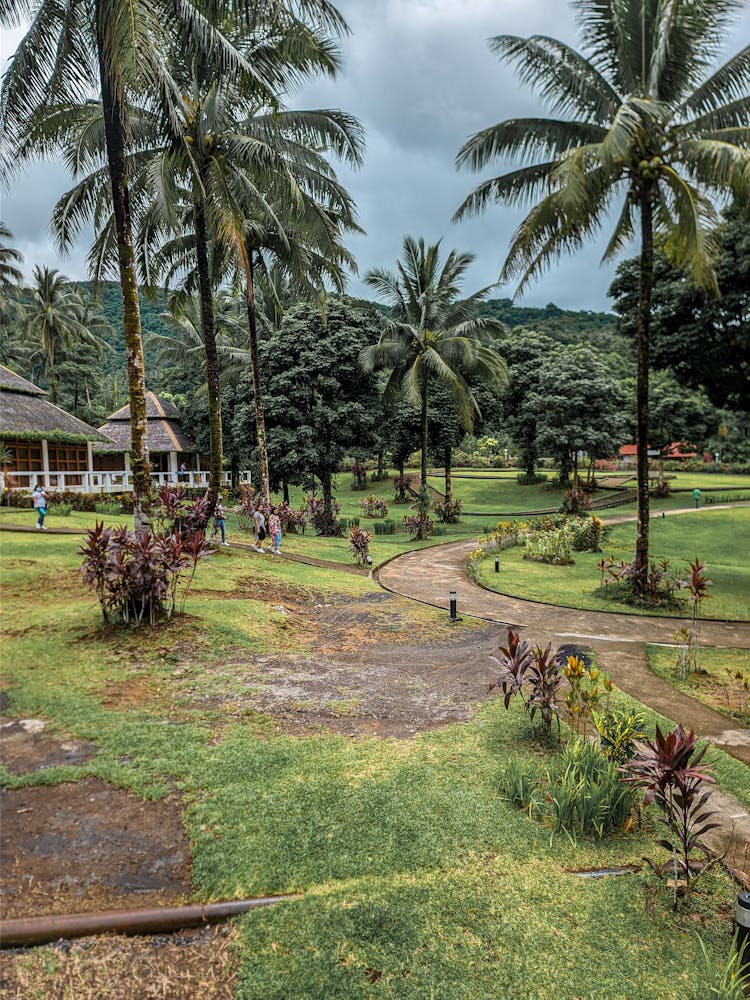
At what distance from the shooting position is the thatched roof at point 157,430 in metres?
31.7

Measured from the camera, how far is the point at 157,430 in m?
32.3

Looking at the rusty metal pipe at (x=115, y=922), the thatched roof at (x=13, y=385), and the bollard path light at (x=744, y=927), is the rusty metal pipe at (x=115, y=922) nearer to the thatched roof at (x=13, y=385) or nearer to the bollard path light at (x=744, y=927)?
the bollard path light at (x=744, y=927)

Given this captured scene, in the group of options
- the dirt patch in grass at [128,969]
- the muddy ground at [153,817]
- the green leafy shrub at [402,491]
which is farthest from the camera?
the green leafy shrub at [402,491]

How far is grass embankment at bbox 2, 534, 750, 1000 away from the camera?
107 inches

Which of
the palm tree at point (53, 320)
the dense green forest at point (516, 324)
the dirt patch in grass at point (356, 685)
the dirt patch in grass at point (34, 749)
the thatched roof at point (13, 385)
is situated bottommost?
the dirt patch in grass at point (356, 685)

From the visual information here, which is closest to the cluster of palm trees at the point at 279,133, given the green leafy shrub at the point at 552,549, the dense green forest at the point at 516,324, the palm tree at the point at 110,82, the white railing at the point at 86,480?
the palm tree at the point at 110,82

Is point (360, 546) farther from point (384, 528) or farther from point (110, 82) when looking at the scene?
point (110, 82)

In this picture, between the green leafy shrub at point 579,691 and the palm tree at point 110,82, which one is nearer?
the green leafy shrub at point 579,691

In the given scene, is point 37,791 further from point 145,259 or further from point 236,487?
point 236,487

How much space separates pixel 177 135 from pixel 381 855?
1014 cm

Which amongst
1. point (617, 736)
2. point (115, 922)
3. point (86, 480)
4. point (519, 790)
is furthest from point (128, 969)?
point (86, 480)

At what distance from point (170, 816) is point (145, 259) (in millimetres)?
12349

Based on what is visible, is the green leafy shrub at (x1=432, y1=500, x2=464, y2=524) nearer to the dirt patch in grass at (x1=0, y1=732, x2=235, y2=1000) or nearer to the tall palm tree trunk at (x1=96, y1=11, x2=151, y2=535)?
the tall palm tree trunk at (x1=96, y1=11, x2=151, y2=535)

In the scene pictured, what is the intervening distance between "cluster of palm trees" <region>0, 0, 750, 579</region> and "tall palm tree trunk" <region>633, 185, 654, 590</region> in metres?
0.04
